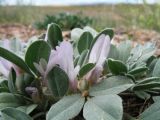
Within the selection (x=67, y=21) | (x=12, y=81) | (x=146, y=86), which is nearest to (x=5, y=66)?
(x=12, y=81)

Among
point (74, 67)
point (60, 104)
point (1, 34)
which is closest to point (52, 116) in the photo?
point (60, 104)

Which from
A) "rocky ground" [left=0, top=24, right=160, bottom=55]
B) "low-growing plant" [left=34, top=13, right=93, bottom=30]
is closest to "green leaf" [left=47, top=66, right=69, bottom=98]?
"rocky ground" [left=0, top=24, right=160, bottom=55]

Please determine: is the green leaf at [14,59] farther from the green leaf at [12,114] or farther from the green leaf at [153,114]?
the green leaf at [153,114]

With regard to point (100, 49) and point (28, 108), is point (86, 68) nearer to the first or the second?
point (100, 49)

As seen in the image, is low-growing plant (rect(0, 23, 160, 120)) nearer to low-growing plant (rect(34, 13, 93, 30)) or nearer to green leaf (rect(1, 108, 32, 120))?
green leaf (rect(1, 108, 32, 120))

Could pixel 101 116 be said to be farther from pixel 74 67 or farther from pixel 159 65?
pixel 159 65

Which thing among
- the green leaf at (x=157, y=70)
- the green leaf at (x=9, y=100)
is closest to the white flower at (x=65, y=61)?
the green leaf at (x=9, y=100)
